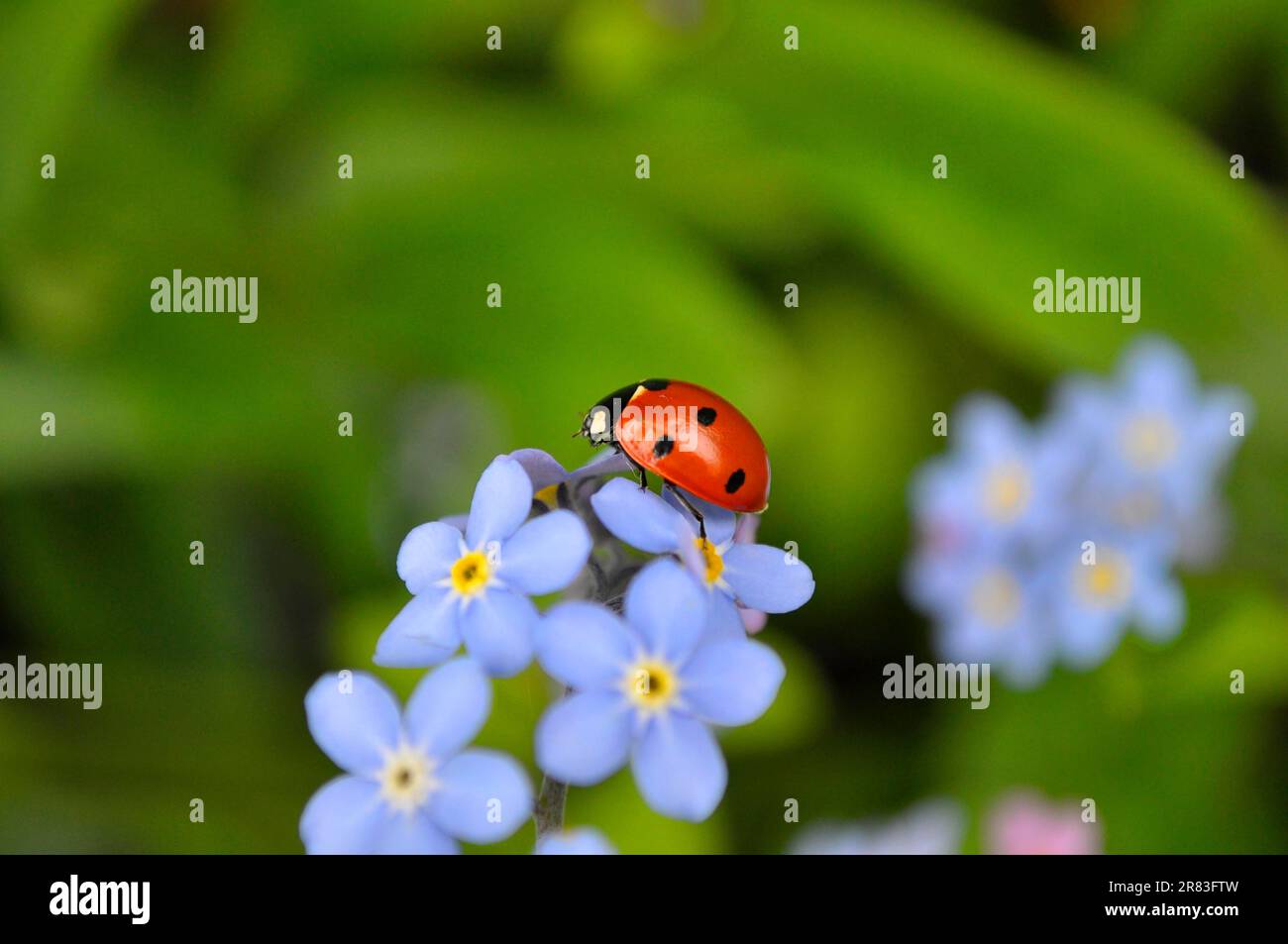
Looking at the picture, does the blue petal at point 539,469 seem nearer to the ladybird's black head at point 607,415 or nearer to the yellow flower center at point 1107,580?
the ladybird's black head at point 607,415

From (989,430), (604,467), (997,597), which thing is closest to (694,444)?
(604,467)

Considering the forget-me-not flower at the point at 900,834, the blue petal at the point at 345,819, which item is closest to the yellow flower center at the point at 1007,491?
the forget-me-not flower at the point at 900,834

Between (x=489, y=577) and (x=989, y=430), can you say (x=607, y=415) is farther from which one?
(x=989, y=430)
